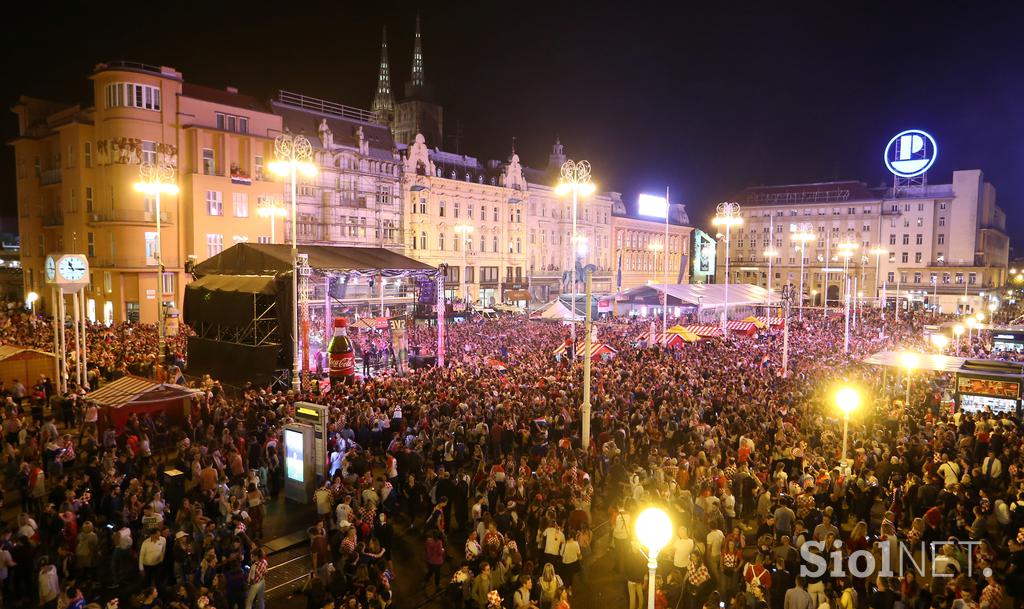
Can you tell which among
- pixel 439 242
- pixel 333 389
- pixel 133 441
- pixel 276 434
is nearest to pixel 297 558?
pixel 276 434

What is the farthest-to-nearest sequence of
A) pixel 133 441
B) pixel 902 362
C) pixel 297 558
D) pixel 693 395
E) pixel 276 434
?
pixel 902 362 → pixel 693 395 → pixel 276 434 → pixel 133 441 → pixel 297 558

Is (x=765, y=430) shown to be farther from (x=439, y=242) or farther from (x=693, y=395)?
(x=439, y=242)

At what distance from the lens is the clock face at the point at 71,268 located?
21.8 metres

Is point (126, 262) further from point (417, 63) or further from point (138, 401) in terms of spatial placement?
point (417, 63)

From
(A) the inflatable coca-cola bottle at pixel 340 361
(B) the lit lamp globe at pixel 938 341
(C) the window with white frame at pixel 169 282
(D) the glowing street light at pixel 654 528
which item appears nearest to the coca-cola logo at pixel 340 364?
(A) the inflatable coca-cola bottle at pixel 340 361

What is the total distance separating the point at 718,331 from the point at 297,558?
86.4 ft

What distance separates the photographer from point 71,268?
72.7ft

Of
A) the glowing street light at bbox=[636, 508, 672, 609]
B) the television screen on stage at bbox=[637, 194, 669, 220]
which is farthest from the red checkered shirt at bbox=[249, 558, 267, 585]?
the television screen on stage at bbox=[637, 194, 669, 220]

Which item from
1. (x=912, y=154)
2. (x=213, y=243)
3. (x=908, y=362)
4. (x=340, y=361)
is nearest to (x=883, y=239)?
(x=912, y=154)

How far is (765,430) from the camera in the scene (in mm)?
15570

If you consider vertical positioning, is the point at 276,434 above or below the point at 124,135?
below

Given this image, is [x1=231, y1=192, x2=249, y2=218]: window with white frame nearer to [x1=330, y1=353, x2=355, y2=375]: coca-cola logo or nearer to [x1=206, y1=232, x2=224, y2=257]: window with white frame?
[x1=206, y1=232, x2=224, y2=257]: window with white frame

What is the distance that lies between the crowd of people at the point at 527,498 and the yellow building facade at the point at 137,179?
20723 millimetres

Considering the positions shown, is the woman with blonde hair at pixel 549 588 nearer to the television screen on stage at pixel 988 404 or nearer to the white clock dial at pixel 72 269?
the television screen on stage at pixel 988 404
